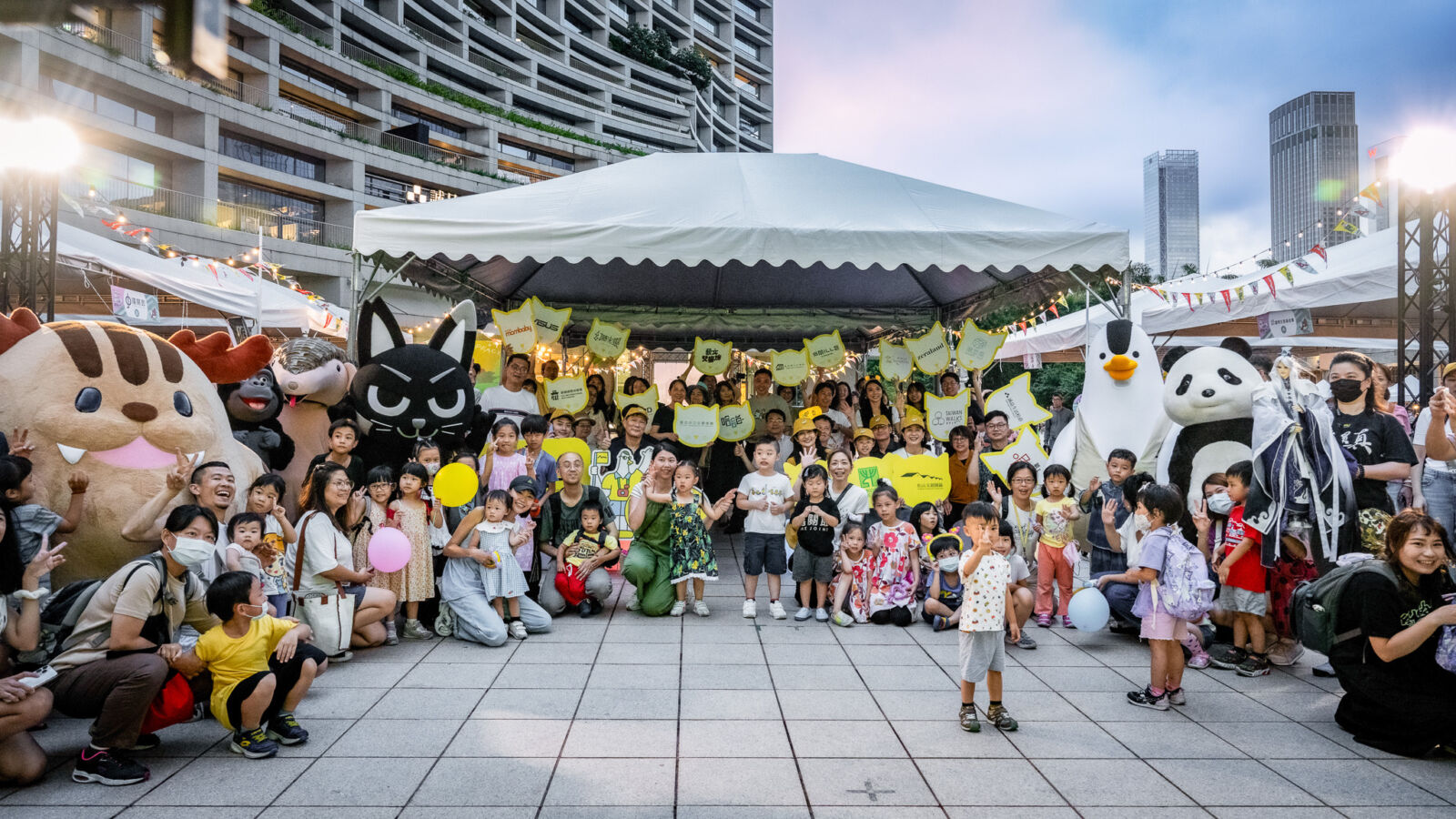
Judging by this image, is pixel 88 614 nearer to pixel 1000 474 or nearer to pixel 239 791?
pixel 239 791

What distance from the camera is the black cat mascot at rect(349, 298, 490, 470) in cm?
636

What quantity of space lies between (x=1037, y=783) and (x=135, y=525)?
451 cm

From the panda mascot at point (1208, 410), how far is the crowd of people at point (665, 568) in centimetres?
43

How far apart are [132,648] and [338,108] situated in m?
36.7

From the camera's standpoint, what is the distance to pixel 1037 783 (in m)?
3.46

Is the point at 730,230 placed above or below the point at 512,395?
above

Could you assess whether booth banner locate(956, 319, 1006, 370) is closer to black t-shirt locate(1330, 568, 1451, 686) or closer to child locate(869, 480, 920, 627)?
child locate(869, 480, 920, 627)

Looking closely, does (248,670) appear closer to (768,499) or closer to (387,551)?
(387,551)

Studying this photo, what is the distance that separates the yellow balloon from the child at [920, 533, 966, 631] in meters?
3.25

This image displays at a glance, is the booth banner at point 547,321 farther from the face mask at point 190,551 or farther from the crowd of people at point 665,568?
the face mask at point 190,551

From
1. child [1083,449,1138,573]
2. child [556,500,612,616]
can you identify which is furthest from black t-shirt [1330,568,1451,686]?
child [556,500,612,616]

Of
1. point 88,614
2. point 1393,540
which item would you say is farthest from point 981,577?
point 88,614

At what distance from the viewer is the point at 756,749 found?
12.4 feet

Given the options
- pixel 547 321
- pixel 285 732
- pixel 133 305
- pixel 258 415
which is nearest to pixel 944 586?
pixel 285 732
